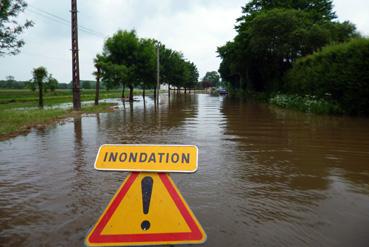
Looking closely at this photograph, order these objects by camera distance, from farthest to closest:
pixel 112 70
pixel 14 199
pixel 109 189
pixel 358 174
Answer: pixel 112 70 → pixel 358 174 → pixel 109 189 → pixel 14 199

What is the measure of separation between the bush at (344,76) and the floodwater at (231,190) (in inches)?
275

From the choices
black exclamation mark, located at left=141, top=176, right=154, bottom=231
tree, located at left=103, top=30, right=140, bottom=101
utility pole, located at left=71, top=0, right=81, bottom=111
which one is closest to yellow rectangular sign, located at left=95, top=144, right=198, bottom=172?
black exclamation mark, located at left=141, top=176, right=154, bottom=231

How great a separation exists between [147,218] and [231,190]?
304cm

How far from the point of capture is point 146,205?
2.96 meters

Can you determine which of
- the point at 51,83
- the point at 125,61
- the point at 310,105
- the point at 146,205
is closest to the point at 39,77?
the point at 51,83

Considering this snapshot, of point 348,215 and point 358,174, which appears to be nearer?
point 348,215

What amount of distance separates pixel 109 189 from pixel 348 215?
3.69 m

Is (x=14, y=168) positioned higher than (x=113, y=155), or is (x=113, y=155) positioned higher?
(x=113, y=155)

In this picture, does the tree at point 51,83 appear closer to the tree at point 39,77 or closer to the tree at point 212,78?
the tree at point 39,77

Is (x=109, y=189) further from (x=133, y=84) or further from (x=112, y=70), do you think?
(x=133, y=84)

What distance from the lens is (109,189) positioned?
585 cm

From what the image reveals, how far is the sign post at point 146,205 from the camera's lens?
2.87 m

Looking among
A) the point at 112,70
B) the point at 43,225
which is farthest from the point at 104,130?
the point at 112,70

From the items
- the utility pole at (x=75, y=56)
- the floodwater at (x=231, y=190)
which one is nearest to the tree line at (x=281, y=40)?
the utility pole at (x=75, y=56)
